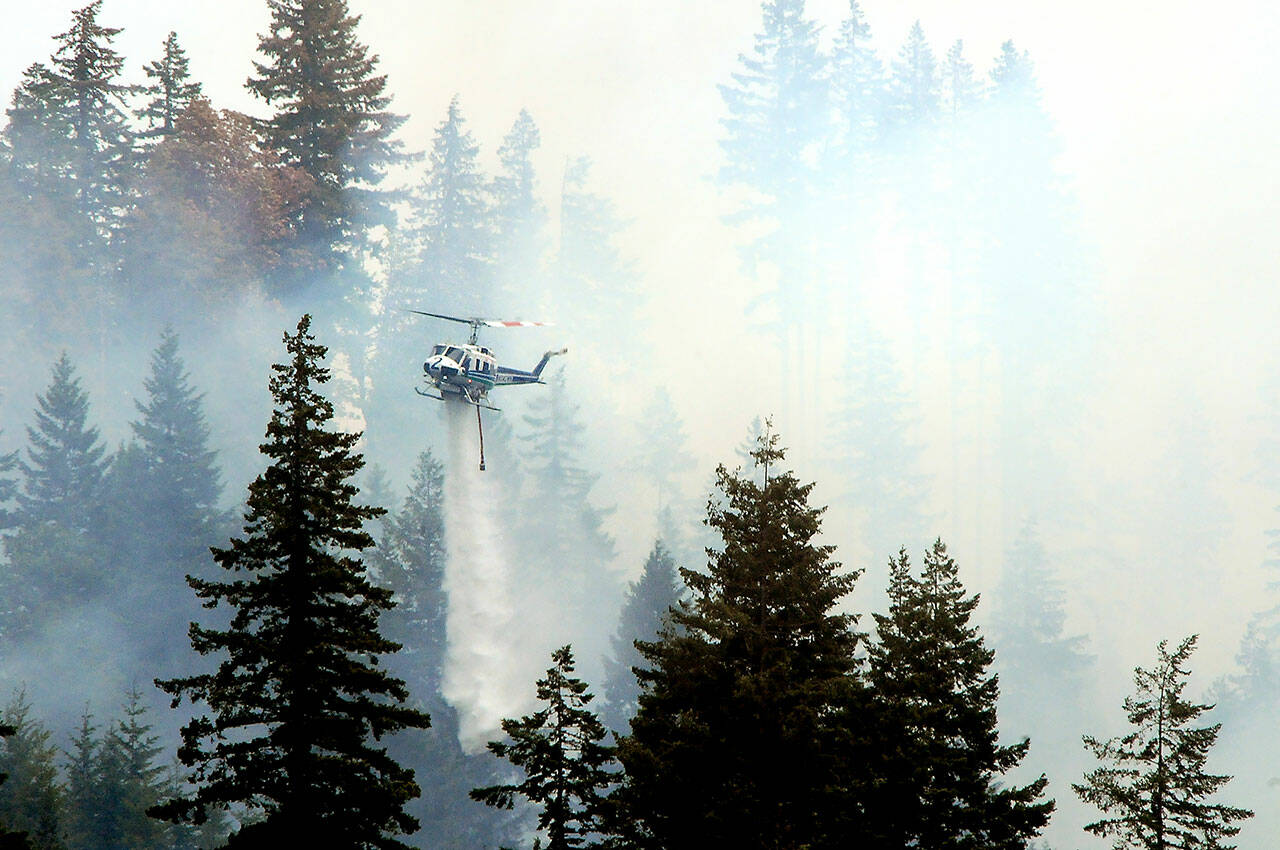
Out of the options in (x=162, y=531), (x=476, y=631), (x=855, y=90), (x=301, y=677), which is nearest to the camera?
(x=301, y=677)

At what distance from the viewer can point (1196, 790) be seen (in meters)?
25.5

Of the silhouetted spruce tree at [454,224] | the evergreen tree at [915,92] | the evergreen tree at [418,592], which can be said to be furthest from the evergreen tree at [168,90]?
the evergreen tree at [915,92]

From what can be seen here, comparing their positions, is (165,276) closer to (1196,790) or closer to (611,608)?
(611,608)

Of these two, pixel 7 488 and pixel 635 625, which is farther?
pixel 7 488

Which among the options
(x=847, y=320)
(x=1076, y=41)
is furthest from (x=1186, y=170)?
(x=847, y=320)

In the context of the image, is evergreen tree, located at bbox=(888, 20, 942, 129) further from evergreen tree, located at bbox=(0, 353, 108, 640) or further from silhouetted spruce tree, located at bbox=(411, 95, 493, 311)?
evergreen tree, located at bbox=(0, 353, 108, 640)

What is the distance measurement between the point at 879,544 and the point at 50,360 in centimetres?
6549

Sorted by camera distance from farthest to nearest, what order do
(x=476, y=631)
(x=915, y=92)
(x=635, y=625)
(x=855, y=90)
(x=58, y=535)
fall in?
1. (x=915, y=92)
2. (x=855, y=90)
3. (x=58, y=535)
4. (x=476, y=631)
5. (x=635, y=625)

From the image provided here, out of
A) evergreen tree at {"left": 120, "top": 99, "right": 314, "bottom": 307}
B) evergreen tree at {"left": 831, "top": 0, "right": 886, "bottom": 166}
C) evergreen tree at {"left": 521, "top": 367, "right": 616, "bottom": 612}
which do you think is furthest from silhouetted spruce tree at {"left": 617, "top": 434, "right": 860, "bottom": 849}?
evergreen tree at {"left": 831, "top": 0, "right": 886, "bottom": 166}

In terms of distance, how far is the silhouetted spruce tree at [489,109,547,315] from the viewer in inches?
4124

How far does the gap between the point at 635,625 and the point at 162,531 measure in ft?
89.4

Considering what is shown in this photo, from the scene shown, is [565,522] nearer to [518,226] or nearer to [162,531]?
[518,226]

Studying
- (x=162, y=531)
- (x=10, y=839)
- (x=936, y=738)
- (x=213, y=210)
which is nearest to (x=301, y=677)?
(x=10, y=839)

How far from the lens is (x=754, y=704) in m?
21.8
